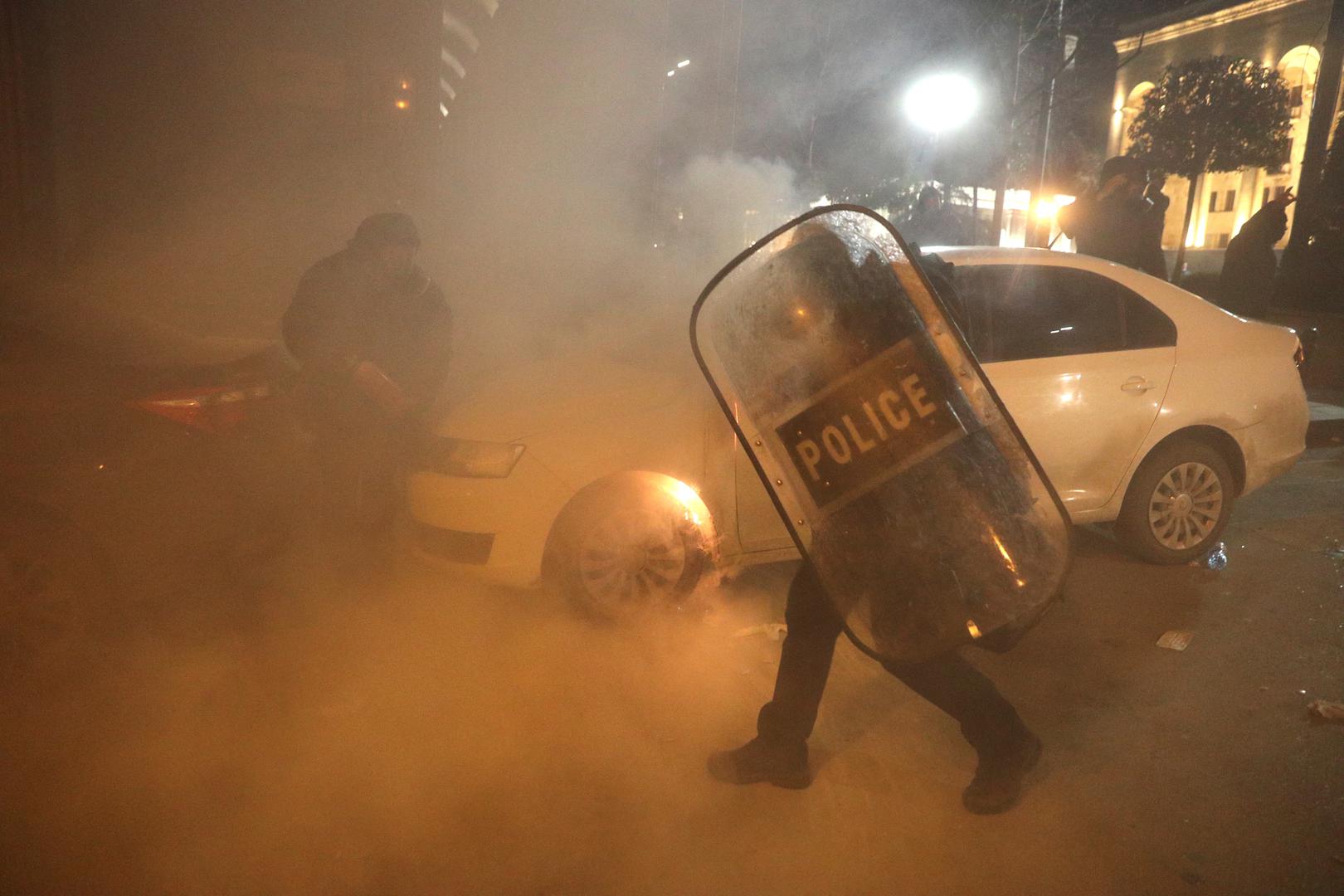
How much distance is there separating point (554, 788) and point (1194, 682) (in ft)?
7.86

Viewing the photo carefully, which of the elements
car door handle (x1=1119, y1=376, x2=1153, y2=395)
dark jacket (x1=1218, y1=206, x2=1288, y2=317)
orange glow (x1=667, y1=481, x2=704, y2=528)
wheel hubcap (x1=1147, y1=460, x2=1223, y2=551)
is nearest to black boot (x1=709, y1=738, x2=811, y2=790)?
orange glow (x1=667, y1=481, x2=704, y2=528)

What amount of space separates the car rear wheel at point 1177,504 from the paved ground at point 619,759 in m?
0.36

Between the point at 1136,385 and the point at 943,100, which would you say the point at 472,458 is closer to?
the point at 1136,385

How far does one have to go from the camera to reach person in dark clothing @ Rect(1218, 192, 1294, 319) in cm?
920

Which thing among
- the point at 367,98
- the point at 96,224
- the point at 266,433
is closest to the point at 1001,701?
the point at 266,433

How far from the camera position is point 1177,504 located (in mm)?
4492

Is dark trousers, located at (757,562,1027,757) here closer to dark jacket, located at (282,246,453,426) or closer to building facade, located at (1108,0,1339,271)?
dark jacket, located at (282,246,453,426)

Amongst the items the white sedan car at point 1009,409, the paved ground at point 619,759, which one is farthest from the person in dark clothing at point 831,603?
the white sedan car at point 1009,409

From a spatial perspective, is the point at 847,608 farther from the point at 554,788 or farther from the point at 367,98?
the point at 367,98

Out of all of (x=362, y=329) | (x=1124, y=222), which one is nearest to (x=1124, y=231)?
(x=1124, y=222)

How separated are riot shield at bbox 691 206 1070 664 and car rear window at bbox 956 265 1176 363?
6.44ft

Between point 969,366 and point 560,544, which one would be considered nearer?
point 969,366

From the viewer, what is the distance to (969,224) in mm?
16172

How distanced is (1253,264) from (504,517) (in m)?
8.94
